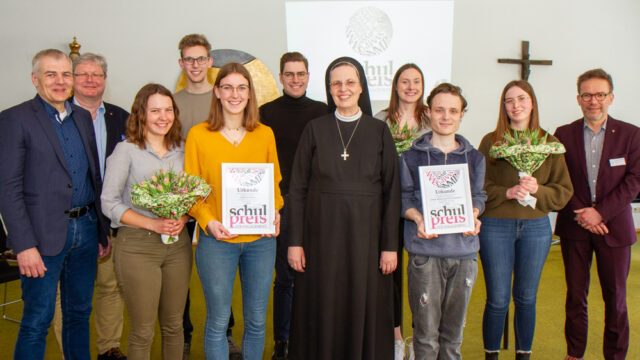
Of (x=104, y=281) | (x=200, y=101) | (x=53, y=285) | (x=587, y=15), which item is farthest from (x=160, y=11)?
(x=587, y=15)

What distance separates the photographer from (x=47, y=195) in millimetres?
2555

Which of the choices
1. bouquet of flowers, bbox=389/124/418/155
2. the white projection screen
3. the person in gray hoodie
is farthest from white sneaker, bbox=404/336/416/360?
the white projection screen

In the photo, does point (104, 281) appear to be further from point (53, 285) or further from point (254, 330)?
point (254, 330)

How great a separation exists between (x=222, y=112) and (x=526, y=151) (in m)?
1.71

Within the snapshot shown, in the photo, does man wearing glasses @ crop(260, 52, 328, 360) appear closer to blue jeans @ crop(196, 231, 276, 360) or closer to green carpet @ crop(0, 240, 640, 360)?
green carpet @ crop(0, 240, 640, 360)

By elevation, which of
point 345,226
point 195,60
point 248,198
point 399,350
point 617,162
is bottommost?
point 399,350

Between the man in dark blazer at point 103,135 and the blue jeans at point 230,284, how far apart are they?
94 centimetres

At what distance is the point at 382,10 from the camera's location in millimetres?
6820

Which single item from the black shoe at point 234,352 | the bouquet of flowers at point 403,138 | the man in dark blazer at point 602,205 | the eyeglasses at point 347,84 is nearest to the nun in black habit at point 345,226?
the eyeglasses at point 347,84

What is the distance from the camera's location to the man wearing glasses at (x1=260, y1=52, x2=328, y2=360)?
3.41m

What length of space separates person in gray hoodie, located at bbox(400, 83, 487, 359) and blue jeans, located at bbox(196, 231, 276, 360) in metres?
0.81

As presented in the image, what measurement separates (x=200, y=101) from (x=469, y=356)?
107 inches

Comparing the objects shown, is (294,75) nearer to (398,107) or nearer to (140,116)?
(398,107)

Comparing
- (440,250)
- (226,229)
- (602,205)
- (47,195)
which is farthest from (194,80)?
(602,205)
